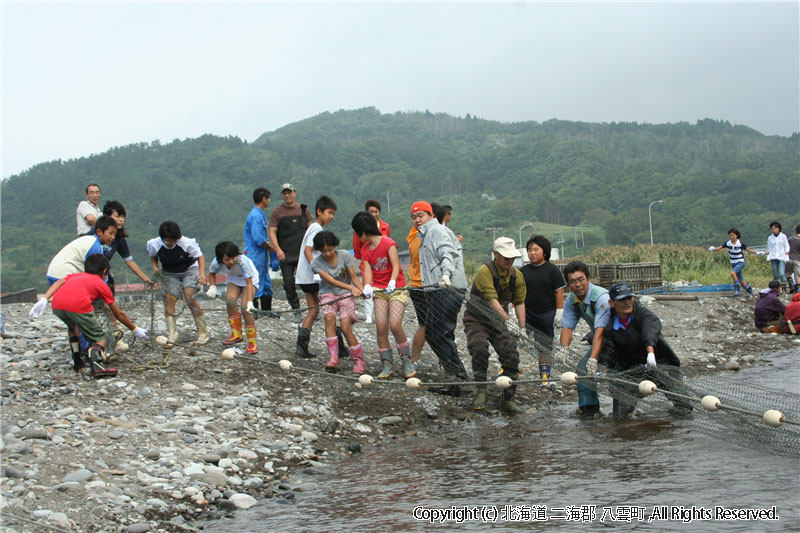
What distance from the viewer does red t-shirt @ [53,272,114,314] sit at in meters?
7.28

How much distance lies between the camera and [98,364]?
7324 millimetres

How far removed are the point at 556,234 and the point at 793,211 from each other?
3056cm

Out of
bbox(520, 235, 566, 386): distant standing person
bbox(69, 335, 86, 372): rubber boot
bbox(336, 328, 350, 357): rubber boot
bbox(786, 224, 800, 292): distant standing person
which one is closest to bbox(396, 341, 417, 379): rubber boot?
bbox(336, 328, 350, 357): rubber boot

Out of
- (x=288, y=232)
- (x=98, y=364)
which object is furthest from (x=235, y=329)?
(x=98, y=364)

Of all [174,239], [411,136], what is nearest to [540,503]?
[174,239]

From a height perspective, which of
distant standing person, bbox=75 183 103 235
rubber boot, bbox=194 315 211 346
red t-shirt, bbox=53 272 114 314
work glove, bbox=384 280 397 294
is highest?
distant standing person, bbox=75 183 103 235

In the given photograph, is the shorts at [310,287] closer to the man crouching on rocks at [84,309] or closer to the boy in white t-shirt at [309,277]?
the boy in white t-shirt at [309,277]

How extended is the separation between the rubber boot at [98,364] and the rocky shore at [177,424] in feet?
0.37

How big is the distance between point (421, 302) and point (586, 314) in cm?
178

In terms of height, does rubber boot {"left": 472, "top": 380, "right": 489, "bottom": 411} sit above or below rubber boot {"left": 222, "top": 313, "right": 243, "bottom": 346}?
below

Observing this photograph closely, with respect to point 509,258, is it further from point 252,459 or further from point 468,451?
point 252,459

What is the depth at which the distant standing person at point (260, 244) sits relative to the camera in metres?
9.48

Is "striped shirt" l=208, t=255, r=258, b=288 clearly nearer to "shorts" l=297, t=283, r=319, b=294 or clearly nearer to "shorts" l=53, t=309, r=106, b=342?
"shorts" l=297, t=283, r=319, b=294

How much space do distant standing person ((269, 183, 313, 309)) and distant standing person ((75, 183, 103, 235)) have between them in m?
2.18
